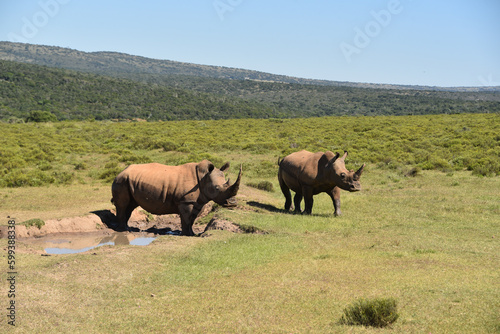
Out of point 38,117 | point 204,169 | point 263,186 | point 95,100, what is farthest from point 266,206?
point 95,100

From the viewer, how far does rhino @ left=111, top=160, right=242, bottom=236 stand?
12.8 m

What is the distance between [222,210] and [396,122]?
4342 cm

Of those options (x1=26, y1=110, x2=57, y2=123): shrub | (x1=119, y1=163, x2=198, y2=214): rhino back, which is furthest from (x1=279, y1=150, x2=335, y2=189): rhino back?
(x1=26, y1=110, x2=57, y2=123): shrub

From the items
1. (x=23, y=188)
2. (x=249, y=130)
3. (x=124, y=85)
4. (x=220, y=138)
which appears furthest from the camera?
(x=124, y=85)

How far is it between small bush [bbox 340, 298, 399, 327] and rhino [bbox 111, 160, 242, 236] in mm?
6168

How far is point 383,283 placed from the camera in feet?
27.3

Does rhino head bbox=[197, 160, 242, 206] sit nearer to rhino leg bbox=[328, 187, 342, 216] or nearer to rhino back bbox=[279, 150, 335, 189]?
rhino back bbox=[279, 150, 335, 189]

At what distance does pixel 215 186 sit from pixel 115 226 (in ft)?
12.4

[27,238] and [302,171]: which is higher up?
[302,171]

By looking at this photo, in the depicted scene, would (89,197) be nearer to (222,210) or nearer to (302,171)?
(222,210)

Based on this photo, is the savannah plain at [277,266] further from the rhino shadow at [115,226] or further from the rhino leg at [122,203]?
the rhino leg at [122,203]

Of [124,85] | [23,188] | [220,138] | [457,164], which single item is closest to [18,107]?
[124,85]

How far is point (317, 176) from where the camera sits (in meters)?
15.2

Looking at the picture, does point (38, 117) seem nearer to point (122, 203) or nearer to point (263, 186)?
point (263, 186)
